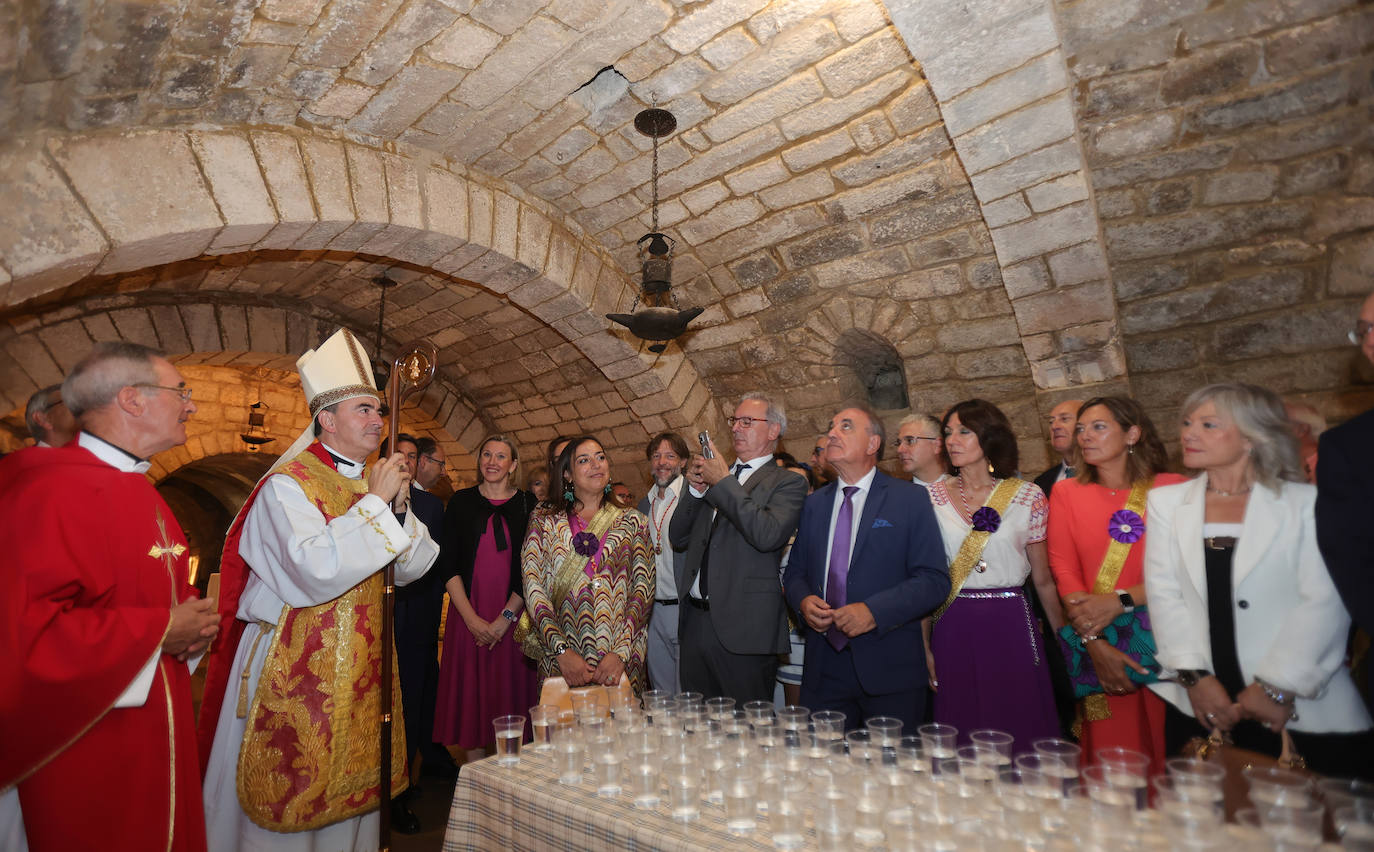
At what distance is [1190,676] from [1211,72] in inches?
106

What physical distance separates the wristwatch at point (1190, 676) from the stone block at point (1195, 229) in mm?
2707

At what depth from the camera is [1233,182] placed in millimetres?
3611

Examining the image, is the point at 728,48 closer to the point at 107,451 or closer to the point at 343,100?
the point at 343,100

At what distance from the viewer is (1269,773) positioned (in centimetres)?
119

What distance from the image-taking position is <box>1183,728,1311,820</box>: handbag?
1234 mm

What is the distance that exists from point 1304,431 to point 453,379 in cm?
658

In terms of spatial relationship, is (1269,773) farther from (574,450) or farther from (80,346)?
(80,346)

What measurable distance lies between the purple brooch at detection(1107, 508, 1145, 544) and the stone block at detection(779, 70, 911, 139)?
2.24 metres

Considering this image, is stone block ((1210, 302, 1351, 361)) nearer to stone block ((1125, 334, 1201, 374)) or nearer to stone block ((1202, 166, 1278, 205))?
stone block ((1125, 334, 1201, 374))

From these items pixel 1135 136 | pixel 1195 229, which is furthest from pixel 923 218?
pixel 1195 229

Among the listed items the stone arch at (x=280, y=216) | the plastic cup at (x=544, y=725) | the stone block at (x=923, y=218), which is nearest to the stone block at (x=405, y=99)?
the stone arch at (x=280, y=216)

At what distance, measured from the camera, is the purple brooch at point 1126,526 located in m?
2.52

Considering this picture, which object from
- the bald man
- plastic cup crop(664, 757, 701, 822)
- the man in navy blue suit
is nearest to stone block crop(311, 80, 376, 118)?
the man in navy blue suit

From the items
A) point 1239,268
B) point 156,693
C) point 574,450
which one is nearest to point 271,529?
point 156,693
